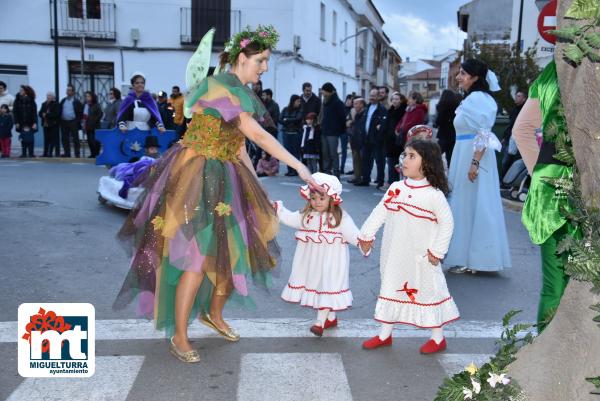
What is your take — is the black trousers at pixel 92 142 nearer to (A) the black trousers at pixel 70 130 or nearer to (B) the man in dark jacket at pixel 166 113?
(A) the black trousers at pixel 70 130

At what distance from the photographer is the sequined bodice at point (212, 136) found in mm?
4145

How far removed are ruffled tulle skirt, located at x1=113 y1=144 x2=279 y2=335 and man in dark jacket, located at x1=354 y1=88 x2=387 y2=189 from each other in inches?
354

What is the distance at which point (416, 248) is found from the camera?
14.7 ft

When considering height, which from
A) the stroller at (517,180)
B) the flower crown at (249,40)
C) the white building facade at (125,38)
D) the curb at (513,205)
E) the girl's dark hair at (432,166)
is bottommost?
the curb at (513,205)

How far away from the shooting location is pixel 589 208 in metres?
2.50

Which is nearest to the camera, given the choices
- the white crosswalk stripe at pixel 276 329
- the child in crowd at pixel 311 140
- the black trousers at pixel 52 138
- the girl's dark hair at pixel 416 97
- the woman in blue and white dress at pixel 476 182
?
the white crosswalk stripe at pixel 276 329

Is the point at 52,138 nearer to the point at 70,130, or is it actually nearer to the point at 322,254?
the point at 70,130

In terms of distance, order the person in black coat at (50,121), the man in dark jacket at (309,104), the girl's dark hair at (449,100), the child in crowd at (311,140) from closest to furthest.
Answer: the girl's dark hair at (449,100) → the child in crowd at (311,140) → the man in dark jacket at (309,104) → the person in black coat at (50,121)

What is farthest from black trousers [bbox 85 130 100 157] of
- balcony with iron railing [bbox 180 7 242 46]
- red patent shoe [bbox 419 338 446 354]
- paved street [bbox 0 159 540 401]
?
red patent shoe [bbox 419 338 446 354]

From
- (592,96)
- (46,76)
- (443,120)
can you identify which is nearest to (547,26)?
(443,120)

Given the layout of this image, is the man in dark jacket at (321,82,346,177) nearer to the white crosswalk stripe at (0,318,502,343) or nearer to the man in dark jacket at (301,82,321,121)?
the man in dark jacket at (301,82,321,121)

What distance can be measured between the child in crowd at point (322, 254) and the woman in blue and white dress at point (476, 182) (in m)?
2.07

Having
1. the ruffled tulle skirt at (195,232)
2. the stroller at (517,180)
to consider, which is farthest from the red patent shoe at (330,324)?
the stroller at (517,180)

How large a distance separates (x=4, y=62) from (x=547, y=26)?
22631 millimetres
